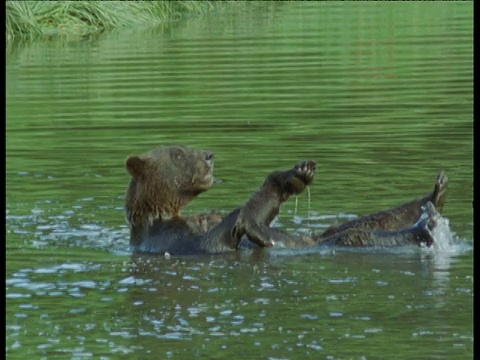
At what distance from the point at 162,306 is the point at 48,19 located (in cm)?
2671

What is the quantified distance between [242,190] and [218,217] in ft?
7.12

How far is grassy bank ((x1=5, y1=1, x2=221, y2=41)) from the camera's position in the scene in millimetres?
33844

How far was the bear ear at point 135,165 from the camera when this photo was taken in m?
12.0

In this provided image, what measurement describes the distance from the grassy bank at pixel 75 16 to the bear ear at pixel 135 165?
21.3 m

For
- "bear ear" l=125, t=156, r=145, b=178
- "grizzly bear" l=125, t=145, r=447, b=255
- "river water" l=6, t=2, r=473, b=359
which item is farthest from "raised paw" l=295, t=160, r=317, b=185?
"bear ear" l=125, t=156, r=145, b=178

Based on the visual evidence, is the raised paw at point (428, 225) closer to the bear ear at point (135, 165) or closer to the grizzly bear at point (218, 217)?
the grizzly bear at point (218, 217)

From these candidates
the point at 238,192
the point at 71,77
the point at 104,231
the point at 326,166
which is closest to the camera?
the point at 104,231

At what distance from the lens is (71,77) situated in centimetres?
2633

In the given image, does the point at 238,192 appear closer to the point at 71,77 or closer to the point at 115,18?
the point at 71,77

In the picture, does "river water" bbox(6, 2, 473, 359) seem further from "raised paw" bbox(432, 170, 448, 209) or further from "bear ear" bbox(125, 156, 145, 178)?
"bear ear" bbox(125, 156, 145, 178)

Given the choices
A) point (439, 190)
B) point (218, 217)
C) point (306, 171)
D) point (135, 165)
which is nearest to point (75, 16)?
point (135, 165)

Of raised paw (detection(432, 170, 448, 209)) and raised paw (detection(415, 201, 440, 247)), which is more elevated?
raised paw (detection(432, 170, 448, 209))

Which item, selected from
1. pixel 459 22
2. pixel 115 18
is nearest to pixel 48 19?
pixel 115 18

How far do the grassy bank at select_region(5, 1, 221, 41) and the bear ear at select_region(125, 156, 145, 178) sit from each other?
2131 cm
